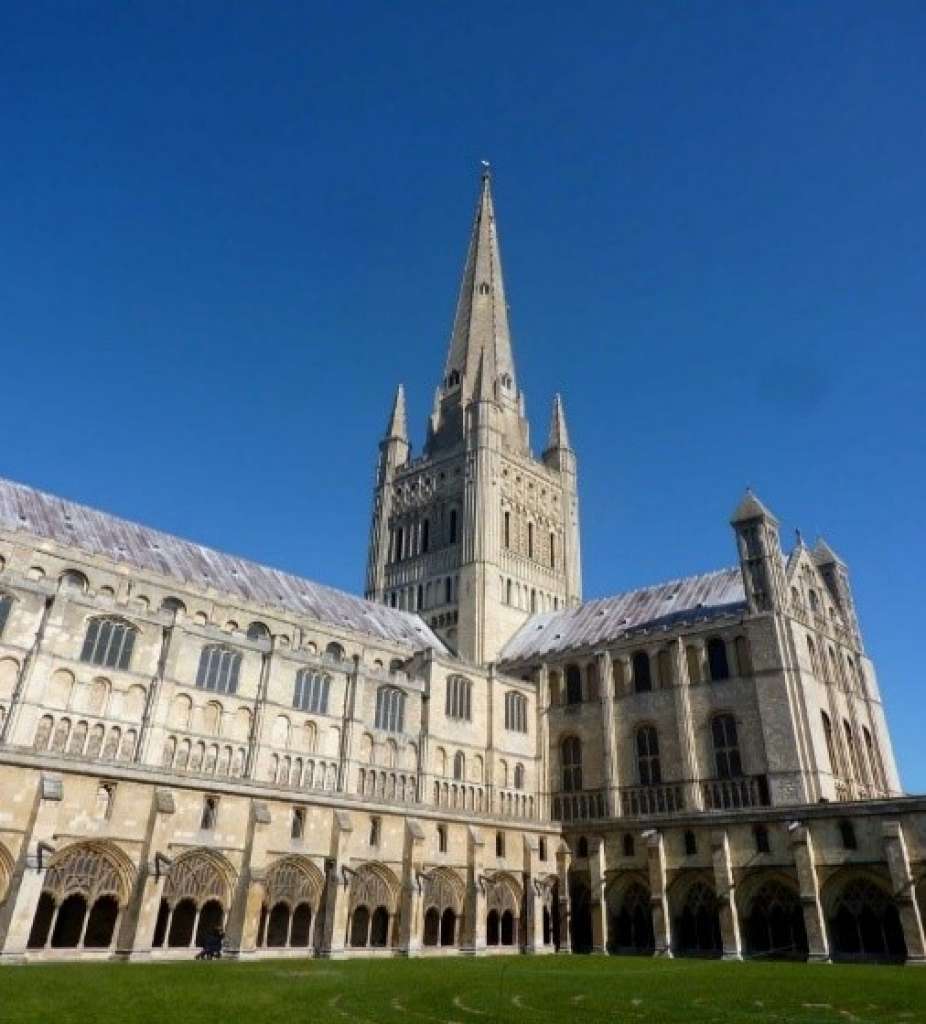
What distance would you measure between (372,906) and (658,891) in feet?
50.3

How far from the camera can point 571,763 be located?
52062 mm

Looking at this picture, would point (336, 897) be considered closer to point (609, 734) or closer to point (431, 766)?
point (431, 766)

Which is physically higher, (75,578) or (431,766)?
(75,578)

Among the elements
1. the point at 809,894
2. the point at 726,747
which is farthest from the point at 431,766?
the point at 809,894

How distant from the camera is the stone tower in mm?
64812

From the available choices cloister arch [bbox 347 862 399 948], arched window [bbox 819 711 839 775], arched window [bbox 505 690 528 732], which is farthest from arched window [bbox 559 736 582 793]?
cloister arch [bbox 347 862 399 948]

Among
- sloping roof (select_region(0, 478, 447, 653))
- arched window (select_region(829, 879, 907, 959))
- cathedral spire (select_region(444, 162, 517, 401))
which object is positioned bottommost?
arched window (select_region(829, 879, 907, 959))

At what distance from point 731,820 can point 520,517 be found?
34.5 meters

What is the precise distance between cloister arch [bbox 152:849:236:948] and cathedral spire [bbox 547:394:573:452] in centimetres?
5513

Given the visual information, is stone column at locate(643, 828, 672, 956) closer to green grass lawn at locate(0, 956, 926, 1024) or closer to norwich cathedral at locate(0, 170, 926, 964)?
norwich cathedral at locate(0, 170, 926, 964)

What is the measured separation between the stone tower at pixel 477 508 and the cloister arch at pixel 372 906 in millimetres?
22333

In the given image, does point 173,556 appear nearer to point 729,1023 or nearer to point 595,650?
point 595,650

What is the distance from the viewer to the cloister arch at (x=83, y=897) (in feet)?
96.8

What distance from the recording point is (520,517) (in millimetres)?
70250
